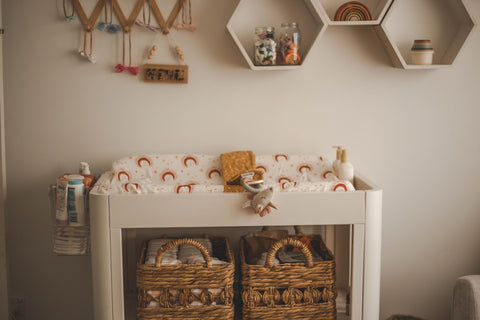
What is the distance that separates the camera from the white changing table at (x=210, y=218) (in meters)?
2.08

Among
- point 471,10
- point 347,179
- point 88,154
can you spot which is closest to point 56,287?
point 88,154

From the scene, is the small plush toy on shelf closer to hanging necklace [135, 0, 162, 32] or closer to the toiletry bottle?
the toiletry bottle

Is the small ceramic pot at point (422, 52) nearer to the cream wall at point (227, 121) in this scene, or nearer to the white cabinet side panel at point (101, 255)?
the cream wall at point (227, 121)

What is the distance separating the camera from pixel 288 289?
7.24ft

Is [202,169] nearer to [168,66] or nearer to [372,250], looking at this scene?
[168,66]

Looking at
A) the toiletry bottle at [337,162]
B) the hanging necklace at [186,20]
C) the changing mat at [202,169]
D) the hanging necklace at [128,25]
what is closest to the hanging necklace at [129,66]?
the hanging necklace at [128,25]

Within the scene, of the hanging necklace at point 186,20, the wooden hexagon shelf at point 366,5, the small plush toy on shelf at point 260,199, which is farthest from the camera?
the hanging necklace at point 186,20

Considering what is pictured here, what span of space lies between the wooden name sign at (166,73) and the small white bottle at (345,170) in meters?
0.82

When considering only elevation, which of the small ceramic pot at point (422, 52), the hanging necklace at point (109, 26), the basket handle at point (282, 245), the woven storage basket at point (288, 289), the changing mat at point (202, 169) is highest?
the hanging necklace at point (109, 26)

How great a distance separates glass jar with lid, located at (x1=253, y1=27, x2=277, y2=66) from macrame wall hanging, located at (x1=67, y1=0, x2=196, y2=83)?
0.31m

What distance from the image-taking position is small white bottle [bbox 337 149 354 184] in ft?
7.99

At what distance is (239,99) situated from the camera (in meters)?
2.63

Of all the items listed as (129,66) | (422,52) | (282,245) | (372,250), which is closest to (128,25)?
(129,66)

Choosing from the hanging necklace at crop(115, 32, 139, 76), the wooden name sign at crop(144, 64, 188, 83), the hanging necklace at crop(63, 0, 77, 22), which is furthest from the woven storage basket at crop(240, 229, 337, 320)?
the hanging necklace at crop(63, 0, 77, 22)
